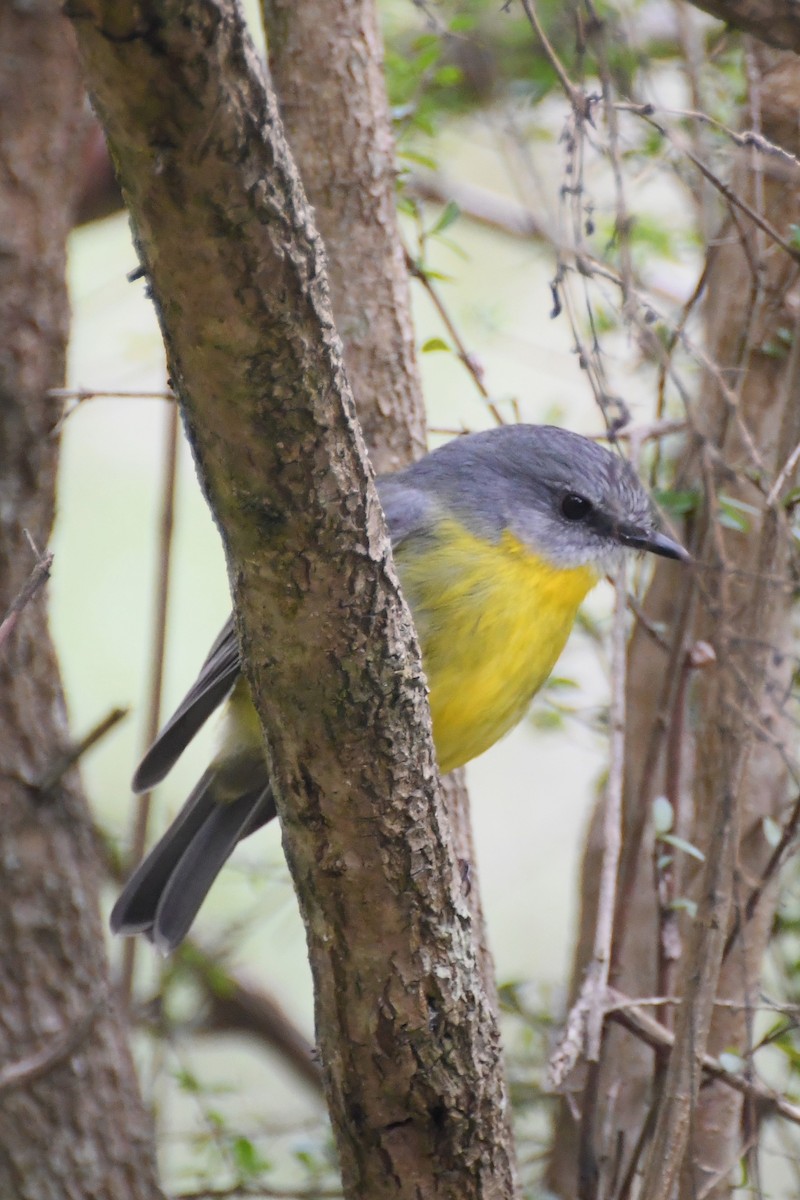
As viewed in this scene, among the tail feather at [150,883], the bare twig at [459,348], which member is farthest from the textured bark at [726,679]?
the tail feather at [150,883]

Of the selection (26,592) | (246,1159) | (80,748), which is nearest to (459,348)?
(80,748)

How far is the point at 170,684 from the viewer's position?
6.32 m

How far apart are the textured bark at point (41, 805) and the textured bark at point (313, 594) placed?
1.10 meters

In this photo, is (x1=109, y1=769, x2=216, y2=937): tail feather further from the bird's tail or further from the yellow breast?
the yellow breast

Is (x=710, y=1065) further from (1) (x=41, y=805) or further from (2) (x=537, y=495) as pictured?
(1) (x=41, y=805)

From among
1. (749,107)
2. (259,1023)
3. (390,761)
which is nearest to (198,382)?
(390,761)

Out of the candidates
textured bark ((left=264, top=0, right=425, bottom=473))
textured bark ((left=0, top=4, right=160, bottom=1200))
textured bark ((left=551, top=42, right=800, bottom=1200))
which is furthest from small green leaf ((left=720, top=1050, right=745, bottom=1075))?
textured bark ((left=264, top=0, right=425, bottom=473))

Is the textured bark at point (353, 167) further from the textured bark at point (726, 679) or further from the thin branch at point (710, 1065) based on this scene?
the thin branch at point (710, 1065)

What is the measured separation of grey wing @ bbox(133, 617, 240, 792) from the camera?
305 cm

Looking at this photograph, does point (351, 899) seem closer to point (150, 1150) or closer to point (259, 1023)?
point (150, 1150)

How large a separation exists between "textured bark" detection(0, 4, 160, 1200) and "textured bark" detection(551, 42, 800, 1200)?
1096 mm

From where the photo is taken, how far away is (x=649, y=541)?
3.01 meters

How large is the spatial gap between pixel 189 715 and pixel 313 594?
1.37 meters

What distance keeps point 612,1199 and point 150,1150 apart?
1.12 metres
